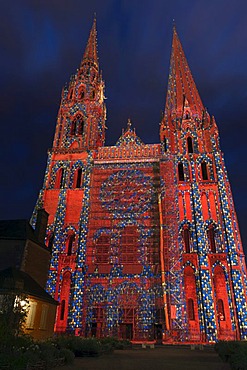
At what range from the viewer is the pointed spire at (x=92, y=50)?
4294 cm

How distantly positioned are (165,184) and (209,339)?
1421 cm

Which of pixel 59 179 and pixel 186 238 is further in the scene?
pixel 59 179

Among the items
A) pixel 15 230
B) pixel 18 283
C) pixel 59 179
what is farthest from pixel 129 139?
pixel 18 283

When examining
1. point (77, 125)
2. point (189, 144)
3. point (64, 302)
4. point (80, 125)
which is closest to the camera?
point (64, 302)

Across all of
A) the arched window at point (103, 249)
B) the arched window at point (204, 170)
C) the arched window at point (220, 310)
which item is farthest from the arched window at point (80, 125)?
the arched window at point (220, 310)

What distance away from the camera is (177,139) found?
109 ft

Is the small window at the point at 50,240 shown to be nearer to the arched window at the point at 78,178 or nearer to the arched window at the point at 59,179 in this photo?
the arched window at the point at 59,179

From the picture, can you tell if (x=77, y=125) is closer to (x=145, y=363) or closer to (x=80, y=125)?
(x=80, y=125)

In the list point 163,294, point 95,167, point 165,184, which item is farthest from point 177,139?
point 163,294

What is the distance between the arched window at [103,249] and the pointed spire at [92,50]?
1083 inches

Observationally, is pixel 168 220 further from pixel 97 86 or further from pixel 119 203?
pixel 97 86

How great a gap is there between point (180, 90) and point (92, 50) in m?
16.7

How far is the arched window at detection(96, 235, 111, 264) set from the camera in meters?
27.2

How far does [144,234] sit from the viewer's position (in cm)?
2766
